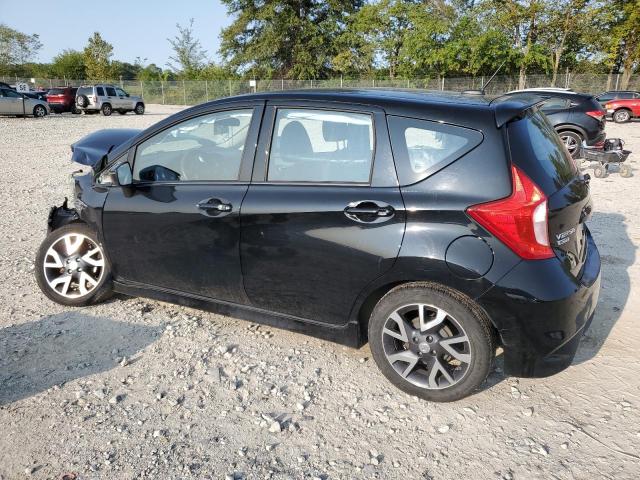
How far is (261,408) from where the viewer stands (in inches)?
114

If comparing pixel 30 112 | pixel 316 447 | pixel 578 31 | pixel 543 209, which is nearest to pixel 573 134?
pixel 543 209

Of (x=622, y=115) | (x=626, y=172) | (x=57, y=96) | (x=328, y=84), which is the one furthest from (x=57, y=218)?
(x=328, y=84)

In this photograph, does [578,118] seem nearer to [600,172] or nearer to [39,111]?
[600,172]

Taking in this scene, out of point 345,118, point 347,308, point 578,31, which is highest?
point 578,31

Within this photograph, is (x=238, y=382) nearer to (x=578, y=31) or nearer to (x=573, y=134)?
(x=573, y=134)

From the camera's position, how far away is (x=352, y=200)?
2.84 m

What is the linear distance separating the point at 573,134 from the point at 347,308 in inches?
422

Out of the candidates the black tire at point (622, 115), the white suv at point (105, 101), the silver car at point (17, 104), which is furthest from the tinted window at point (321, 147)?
the white suv at point (105, 101)

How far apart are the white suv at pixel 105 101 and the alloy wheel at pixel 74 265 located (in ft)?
96.0

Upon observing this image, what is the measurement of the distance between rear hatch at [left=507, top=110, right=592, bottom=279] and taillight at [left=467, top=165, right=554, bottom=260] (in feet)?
0.17

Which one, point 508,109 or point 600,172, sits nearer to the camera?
point 508,109

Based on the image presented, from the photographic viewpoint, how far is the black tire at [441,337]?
8.74 ft

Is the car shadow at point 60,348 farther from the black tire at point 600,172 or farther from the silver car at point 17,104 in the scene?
the silver car at point 17,104

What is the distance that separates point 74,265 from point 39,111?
2727 cm
